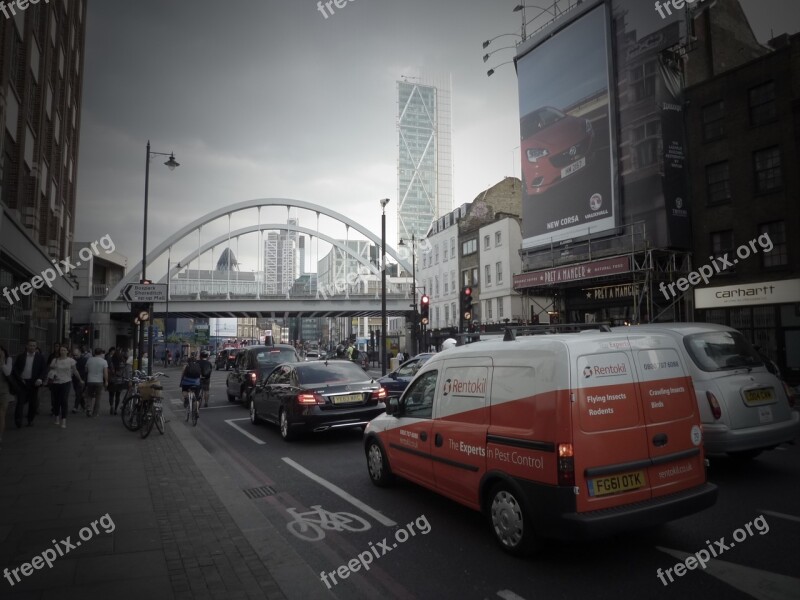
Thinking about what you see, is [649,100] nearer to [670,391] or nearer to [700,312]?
[700,312]

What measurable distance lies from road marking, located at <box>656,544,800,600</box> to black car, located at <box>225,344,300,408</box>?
43.5ft

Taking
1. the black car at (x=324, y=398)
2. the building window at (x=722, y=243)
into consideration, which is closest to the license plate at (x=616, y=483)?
the black car at (x=324, y=398)

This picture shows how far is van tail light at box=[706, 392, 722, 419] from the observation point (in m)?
6.51

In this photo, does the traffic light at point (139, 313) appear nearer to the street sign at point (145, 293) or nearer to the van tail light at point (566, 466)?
the street sign at point (145, 293)

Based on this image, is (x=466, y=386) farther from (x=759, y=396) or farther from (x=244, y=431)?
(x=244, y=431)

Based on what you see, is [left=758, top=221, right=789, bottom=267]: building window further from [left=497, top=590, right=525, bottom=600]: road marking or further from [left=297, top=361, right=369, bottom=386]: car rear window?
[left=497, top=590, right=525, bottom=600]: road marking

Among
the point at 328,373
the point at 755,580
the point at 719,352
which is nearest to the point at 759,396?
the point at 719,352

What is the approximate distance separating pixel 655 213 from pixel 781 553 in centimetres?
2086

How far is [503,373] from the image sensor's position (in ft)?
15.5

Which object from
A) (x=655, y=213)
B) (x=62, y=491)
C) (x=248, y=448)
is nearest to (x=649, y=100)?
(x=655, y=213)

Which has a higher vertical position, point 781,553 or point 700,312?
point 700,312

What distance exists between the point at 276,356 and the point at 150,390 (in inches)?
226

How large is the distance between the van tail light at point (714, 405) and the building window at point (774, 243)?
1641cm

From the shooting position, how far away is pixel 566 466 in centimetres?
399
